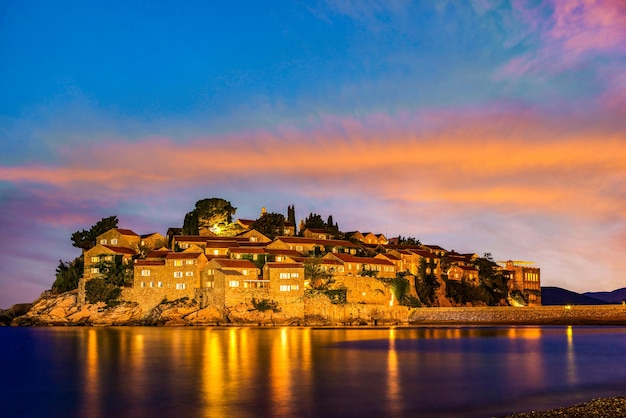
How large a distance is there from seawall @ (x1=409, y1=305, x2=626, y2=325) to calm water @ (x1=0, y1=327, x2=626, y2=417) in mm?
18020

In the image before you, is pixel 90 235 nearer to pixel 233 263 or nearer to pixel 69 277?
pixel 69 277

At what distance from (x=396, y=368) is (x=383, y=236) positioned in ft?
202

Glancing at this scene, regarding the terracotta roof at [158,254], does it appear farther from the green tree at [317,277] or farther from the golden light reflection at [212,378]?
the golden light reflection at [212,378]

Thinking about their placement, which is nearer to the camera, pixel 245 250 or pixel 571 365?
pixel 571 365

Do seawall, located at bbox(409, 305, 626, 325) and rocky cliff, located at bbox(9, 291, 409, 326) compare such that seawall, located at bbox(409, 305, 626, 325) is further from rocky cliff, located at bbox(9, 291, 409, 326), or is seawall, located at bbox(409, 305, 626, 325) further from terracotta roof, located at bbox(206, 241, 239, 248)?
terracotta roof, located at bbox(206, 241, 239, 248)

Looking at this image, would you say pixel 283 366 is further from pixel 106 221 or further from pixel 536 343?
pixel 106 221

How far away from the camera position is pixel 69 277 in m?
73.1

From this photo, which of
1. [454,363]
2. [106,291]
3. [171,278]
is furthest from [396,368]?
[106,291]

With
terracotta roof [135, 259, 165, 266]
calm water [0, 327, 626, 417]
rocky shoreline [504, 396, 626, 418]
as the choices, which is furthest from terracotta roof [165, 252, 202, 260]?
rocky shoreline [504, 396, 626, 418]

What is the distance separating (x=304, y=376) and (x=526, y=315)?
46.9 m

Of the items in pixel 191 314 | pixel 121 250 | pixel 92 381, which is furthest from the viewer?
pixel 121 250

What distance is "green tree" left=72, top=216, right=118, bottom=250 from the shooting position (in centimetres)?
7669

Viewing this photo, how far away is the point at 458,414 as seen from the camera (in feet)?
60.3

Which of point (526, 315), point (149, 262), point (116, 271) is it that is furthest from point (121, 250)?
point (526, 315)
